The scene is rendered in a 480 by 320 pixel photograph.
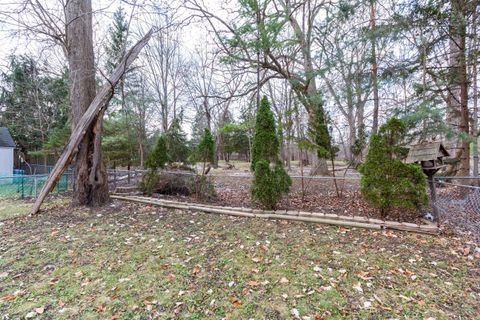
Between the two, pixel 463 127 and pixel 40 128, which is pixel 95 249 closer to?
pixel 463 127

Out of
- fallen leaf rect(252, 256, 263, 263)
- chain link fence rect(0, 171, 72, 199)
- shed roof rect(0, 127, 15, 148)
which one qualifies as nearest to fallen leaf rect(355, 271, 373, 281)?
fallen leaf rect(252, 256, 263, 263)

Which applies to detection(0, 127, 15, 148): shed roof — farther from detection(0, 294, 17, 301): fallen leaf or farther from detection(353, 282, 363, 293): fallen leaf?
detection(353, 282, 363, 293): fallen leaf

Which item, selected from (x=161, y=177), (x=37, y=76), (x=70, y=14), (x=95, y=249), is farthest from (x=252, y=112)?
(x=37, y=76)

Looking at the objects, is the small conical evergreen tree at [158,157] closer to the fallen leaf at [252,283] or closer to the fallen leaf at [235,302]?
the fallen leaf at [252,283]

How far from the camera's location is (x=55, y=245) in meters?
3.31

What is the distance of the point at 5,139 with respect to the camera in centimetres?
1515

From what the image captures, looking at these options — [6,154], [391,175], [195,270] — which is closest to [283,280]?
[195,270]

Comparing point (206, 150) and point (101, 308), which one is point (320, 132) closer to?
point (206, 150)

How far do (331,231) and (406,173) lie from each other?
1.65 metres

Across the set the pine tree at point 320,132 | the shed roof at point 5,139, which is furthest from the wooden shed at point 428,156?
the shed roof at point 5,139

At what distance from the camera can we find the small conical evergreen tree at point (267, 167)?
15.5 ft

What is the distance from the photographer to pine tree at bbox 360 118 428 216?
393 centimetres

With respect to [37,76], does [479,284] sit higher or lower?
lower

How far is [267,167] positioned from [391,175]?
219 cm
